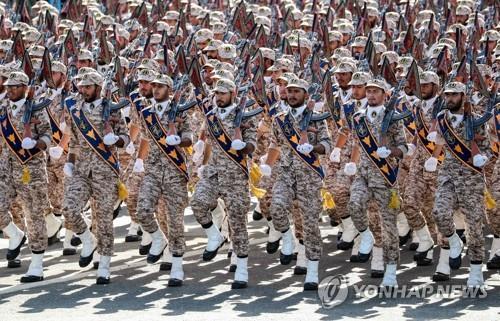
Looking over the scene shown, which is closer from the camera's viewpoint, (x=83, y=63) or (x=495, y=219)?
(x=495, y=219)

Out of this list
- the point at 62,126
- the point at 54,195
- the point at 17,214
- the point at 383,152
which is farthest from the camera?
the point at 54,195

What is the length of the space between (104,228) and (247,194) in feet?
5.38

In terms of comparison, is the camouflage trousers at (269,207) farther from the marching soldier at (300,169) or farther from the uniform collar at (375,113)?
the uniform collar at (375,113)

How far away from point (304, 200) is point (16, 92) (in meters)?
3.57

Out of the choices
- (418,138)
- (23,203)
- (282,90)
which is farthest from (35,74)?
(418,138)

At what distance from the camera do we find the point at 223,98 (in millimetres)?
16469

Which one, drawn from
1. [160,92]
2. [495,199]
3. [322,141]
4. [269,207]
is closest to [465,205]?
[495,199]

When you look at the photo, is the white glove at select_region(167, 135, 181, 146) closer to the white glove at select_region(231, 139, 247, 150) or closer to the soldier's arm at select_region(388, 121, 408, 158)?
the white glove at select_region(231, 139, 247, 150)

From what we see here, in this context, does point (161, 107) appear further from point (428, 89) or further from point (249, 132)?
point (428, 89)

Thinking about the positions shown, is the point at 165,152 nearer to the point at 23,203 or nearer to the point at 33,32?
the point at 23,203

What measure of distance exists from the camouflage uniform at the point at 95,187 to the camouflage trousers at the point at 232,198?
97 centimetres

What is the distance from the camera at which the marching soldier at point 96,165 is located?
650 inches

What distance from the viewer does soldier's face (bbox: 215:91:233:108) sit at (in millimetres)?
16469

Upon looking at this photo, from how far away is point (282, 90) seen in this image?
1723cm
